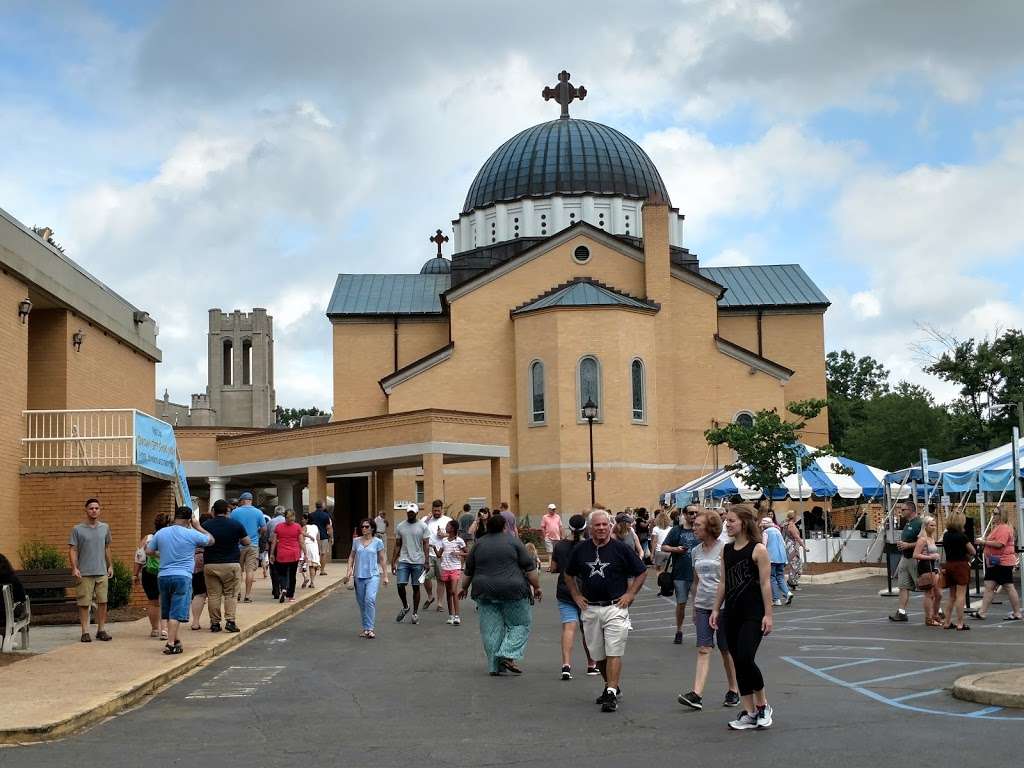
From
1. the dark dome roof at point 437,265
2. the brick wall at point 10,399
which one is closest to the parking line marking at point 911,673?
the brick wall at point 10,399

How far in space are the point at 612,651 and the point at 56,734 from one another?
14.3ft

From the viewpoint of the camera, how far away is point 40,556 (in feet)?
64.4

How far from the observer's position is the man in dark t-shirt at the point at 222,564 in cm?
1631

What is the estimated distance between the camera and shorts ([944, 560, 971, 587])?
58.0 feet

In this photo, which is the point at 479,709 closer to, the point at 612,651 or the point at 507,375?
the point at 612,651

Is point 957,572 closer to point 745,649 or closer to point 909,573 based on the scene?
point 909,573

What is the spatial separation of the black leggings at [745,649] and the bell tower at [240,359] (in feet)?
297

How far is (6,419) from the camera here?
66.8ft

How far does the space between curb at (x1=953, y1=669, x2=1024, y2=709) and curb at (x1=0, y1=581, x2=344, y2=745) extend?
7.01 m

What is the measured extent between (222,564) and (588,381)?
3078 centimetres

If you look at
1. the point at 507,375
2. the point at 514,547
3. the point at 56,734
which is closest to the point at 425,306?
the point at 507,375

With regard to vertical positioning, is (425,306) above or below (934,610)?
above

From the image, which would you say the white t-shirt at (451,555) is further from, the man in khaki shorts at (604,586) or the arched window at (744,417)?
the arched window at (744,417)


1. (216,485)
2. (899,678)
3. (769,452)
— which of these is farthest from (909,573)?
(216,485)
